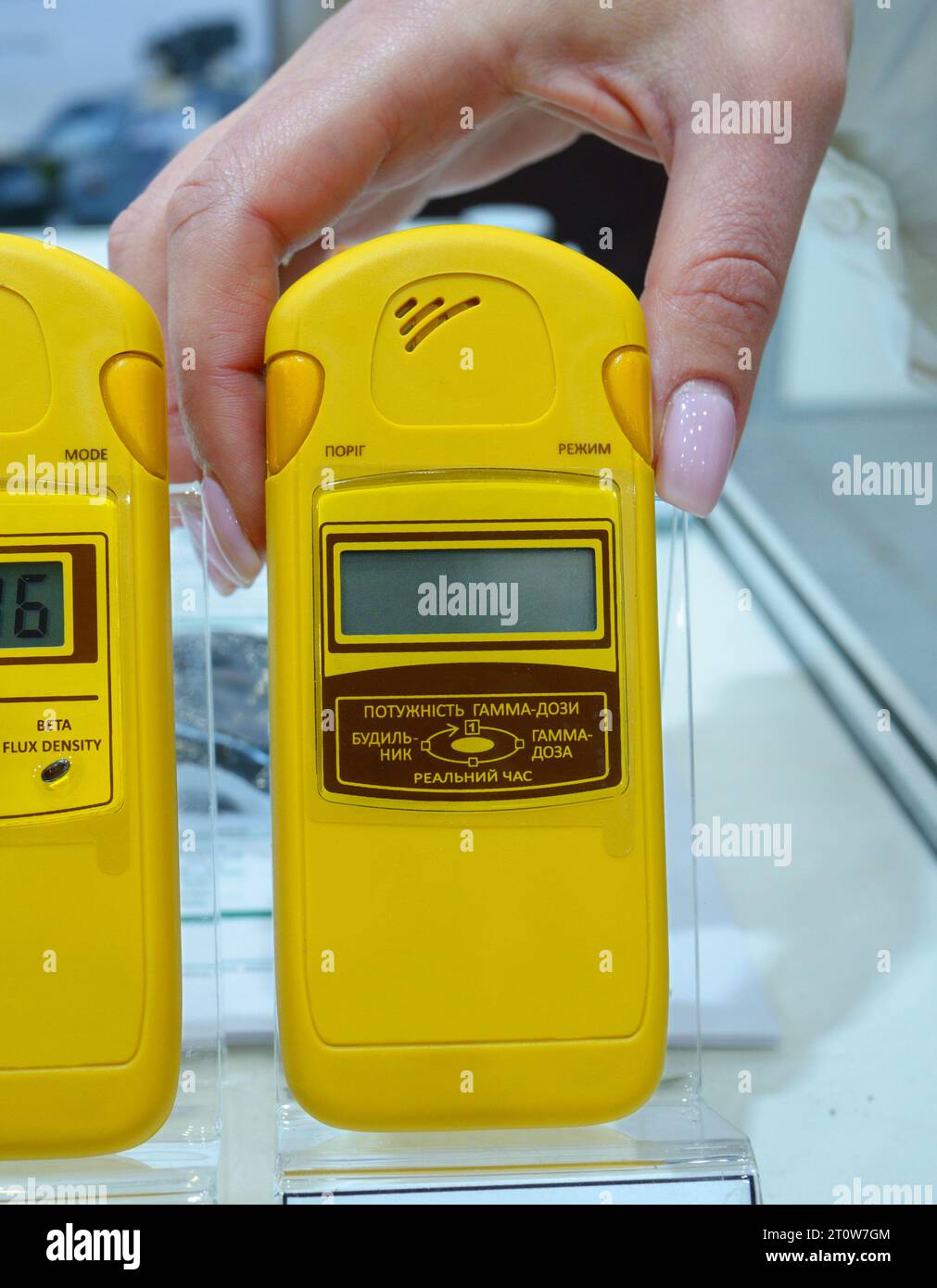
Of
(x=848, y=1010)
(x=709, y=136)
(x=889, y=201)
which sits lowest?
(x=848, y=1010)

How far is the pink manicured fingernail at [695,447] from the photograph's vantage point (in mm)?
547

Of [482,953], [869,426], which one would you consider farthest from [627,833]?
[869,426]

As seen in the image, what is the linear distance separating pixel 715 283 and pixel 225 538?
0.92ft

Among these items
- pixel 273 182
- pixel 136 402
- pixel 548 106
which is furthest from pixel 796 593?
pixel 136 402

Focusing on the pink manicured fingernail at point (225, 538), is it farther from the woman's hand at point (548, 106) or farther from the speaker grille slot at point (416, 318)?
the speaker grille slot at point (416, 318)

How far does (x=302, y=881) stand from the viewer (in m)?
0.50

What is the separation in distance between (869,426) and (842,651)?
638mm

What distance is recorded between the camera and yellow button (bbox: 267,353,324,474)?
503mm

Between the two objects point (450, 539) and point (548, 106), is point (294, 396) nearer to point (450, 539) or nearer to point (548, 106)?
point (450, 539)

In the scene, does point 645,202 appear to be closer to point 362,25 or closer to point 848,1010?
point 362,25

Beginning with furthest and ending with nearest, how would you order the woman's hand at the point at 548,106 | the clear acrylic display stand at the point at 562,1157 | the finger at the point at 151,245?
1. the finger at the point at 151,245
2. the woman's hand at the point at 548,106
3. the clear acrylic display stand at the point at 562,1157

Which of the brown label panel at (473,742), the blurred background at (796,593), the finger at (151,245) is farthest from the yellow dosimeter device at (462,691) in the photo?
the finger at (151,245)

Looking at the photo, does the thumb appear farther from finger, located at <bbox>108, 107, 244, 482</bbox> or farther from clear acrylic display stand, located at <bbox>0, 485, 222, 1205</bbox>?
finger, located at <bbox>108, 107, 244, 482</bbox>

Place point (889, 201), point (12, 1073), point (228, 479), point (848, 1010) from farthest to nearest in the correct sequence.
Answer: point (889, 201)
point (848, 1010)
point (228, 479)
point (12, 1073)
